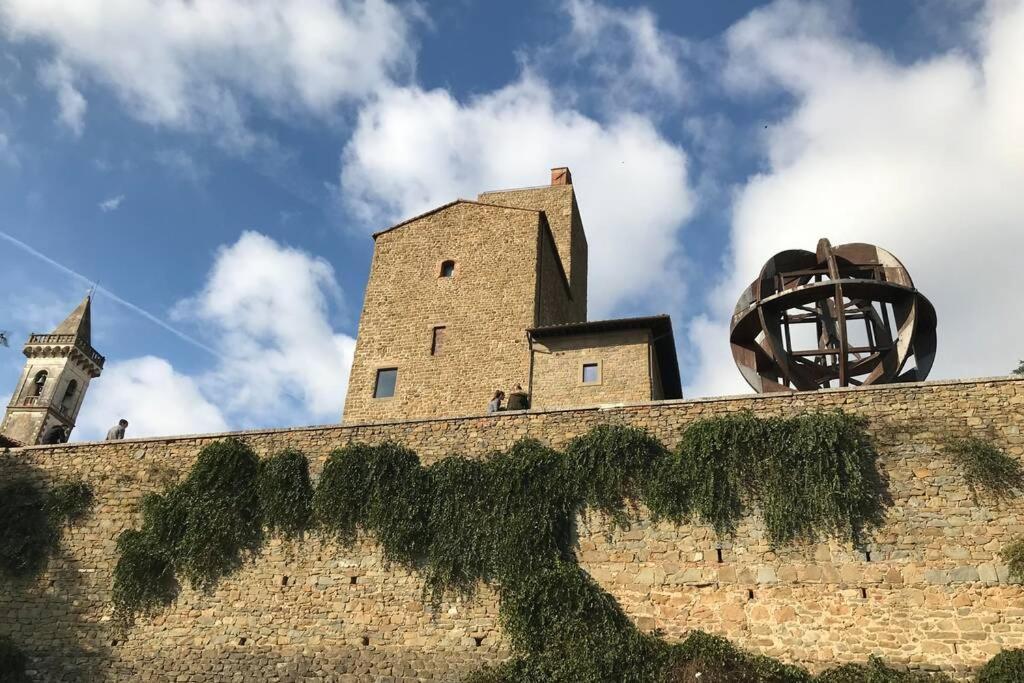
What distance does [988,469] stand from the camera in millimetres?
11703

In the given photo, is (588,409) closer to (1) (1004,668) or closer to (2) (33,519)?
(1) (1004,668)

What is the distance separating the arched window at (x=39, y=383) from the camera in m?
48.1

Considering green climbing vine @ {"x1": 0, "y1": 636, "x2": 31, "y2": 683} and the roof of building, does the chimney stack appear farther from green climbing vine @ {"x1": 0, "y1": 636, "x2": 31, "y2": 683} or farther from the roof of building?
green climbing vine @ {"x1": 0, "y1": 636, "x2": 31, "y2": 683}

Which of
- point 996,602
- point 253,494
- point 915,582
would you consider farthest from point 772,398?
point 253,494

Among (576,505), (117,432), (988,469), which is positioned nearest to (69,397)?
(117,432)

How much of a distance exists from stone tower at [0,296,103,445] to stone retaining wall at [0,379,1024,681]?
36.8m

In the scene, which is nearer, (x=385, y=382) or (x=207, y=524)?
(x=207, y=524)

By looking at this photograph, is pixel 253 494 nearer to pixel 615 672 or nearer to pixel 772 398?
pixel 615 672

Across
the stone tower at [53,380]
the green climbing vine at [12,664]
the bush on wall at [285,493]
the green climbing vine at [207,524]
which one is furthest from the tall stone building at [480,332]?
the stone tower at [53,380]

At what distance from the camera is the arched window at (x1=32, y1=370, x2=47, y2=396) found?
48094mm

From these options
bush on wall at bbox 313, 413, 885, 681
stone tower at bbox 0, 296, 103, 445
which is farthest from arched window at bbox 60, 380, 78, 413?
bush on wall at bbox 313, 413, 885, 681

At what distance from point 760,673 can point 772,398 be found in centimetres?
483

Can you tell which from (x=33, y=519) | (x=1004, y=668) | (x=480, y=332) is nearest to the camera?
(x=1004, y=668)

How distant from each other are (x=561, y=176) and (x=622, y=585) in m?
22.2
